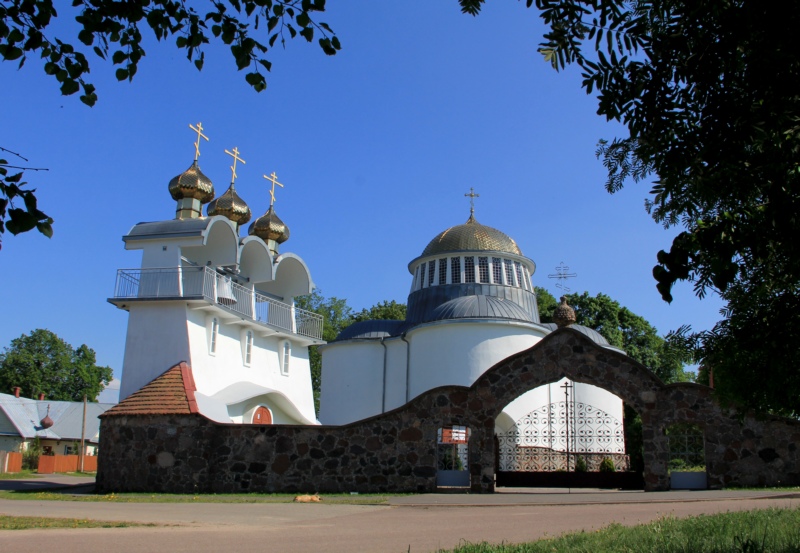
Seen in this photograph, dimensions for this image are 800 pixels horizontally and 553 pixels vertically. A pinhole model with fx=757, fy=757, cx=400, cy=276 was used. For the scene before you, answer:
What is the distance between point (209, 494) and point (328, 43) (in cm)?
1441

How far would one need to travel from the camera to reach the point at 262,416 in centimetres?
2534

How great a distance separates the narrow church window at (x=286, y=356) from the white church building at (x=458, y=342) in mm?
5032

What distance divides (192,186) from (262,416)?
8.08 metres

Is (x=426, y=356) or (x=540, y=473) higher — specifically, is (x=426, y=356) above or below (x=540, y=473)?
above

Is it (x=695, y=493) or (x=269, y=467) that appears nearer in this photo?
(x=695, y=493)

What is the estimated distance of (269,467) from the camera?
1764 cm

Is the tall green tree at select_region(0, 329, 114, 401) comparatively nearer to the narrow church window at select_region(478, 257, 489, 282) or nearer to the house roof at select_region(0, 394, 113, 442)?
the house roof at select_region(0, 394, 113, 442)

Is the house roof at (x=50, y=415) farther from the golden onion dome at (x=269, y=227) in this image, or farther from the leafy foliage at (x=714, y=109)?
the leafy foliage at (x=714, y=109)

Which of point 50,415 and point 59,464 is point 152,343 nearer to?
point 59,464

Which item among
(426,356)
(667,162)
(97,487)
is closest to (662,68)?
(667,162)

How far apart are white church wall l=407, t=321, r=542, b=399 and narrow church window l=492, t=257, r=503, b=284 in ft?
15.6

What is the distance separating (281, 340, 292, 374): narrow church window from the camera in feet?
92.3

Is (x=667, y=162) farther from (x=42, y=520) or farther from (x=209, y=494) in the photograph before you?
(x=209, y=494)

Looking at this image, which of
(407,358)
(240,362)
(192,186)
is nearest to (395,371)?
(407,358)
